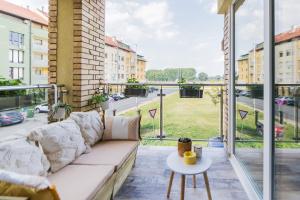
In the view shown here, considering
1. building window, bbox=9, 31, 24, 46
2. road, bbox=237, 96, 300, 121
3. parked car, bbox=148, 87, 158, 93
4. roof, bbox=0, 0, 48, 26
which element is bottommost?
road, bbox=237, 96, 300, 121

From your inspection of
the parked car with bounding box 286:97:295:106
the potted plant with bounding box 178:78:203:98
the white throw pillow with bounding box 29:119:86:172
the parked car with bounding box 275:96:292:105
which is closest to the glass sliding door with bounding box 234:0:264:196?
the parked car with bounding box 275:96:292:105

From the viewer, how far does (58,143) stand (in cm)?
244

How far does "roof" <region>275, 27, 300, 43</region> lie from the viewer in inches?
68.6

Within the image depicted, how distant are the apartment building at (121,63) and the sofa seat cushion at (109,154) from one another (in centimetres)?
190

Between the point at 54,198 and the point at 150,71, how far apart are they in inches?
162

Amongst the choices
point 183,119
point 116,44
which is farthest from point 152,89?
point 116,44

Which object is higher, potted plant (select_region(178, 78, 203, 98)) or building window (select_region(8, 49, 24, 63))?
building window (select_region(8, 49, 24, 63))

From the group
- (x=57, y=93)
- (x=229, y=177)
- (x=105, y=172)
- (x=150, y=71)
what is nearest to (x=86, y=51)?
(x=57, y=93)

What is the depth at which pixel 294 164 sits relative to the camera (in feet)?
6.18

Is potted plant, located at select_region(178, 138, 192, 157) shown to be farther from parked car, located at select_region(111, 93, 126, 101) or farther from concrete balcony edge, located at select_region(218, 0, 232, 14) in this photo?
parked car, located at select_region(111, 93, 126, 101)

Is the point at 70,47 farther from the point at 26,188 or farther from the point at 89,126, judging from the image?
the point at 26,188

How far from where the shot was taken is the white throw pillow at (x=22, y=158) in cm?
181

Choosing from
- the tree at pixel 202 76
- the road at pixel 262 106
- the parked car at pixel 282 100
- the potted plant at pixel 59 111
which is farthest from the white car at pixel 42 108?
the parked car at pixel 282 100

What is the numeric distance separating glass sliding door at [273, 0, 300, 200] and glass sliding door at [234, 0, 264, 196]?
376mm
